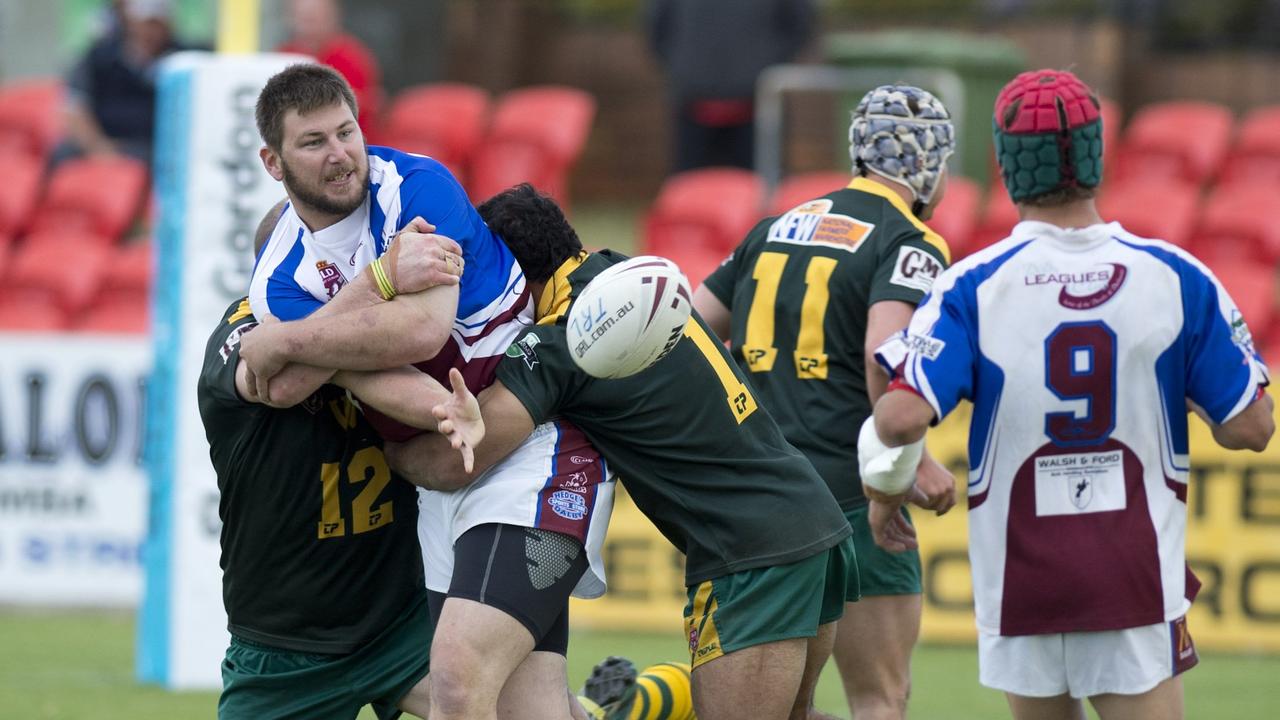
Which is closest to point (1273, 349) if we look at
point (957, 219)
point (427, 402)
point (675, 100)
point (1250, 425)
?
point (957, 219)

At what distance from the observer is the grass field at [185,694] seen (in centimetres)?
738

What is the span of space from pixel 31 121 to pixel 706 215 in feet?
17.2

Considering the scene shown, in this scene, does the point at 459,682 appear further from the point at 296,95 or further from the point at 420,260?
the point at 296,95

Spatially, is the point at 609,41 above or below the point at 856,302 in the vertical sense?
above

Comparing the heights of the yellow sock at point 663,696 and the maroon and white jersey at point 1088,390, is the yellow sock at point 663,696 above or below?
below

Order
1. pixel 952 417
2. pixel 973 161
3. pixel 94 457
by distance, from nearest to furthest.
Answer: pixel 952 417
pixel 94 457
pixel 973 161

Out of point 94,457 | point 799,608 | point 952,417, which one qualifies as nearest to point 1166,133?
point 952,417

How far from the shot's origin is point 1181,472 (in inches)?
161

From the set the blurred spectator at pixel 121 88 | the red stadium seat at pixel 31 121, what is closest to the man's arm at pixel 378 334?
the blurred spectator at pixel 121 88

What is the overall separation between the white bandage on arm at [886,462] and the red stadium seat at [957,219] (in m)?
6.48

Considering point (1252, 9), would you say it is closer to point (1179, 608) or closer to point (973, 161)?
point (973, 161)

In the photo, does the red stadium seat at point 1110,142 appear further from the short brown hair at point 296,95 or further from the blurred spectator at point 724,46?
the short brown hair at point 296,95

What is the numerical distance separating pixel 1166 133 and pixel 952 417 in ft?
16.6

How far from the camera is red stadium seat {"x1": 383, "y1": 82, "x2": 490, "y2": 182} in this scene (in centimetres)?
1327
